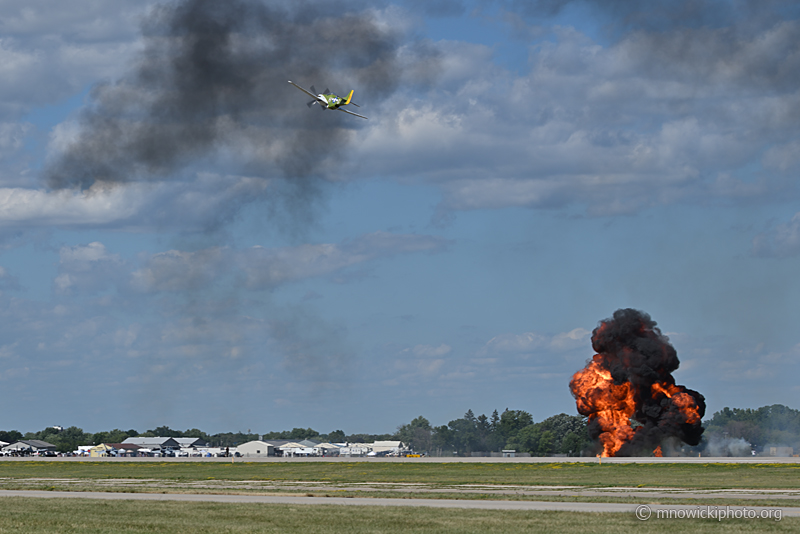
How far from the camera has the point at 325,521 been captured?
34250mm

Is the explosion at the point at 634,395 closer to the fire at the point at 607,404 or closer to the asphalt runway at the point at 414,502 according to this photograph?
the fire at the point at 607,404

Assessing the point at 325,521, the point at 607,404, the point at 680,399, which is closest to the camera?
the point at 325,521

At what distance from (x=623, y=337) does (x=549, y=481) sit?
83639mm

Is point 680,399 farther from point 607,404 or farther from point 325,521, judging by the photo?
point 325,521

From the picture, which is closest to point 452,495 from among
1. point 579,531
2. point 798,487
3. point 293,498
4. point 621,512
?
point 293,498

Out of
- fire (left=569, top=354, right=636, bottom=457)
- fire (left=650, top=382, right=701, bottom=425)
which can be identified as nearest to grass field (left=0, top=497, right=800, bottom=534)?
fire (left=569, top=354, right=636, bottom=457)

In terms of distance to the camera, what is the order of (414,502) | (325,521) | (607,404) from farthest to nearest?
(607,404)
(414,502)
(325,521)

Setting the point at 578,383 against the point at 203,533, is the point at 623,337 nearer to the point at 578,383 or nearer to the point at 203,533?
the point at 578,383

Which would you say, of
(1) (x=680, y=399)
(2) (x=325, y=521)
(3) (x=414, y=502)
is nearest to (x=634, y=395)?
(1) (x=680, y=399)

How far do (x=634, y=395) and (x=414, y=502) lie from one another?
102963 mm

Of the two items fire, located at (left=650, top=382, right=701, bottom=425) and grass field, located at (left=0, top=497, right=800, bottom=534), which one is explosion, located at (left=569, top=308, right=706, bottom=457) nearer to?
fire, located at (left=650, top=382, right=701, bottom=425)

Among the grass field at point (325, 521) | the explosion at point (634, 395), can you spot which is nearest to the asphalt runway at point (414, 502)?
the grass field at point (325, 521)

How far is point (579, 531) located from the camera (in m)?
29.7

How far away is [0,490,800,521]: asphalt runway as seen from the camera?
1435 inches
